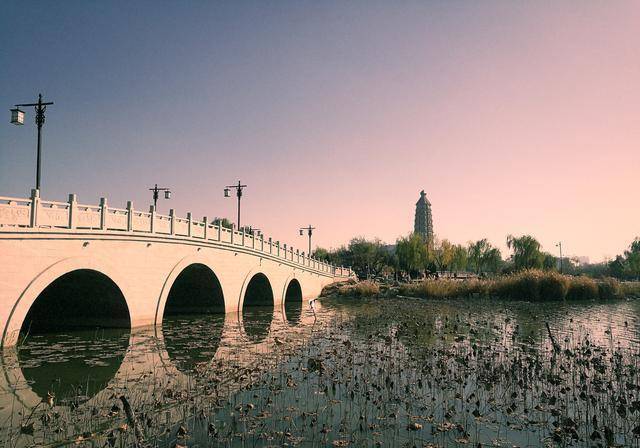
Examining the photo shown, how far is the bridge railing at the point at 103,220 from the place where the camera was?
12981 millimetres

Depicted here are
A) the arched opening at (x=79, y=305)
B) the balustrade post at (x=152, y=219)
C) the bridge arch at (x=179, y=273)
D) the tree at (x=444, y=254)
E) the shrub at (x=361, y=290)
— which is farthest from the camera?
the tree at (x=444, y=254)

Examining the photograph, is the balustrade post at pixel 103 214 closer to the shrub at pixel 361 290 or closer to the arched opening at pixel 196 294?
the arched opening at pixel 196 294

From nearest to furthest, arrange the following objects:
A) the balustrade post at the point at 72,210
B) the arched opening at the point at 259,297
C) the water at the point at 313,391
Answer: the water at the point at 313,391 < the balustrade post at the point at 72,210 < the arched opening at the point at 259,297

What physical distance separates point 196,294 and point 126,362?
12.8m

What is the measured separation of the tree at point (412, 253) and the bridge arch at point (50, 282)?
133ft

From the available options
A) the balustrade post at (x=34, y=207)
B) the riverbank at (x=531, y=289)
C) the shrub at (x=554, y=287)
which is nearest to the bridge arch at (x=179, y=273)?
the balustrade post at (x=34, y=207)

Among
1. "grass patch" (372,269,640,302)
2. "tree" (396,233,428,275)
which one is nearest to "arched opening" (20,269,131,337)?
"grass patch" (372,269,640,302)

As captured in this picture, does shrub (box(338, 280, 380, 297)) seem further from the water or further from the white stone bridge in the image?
the water

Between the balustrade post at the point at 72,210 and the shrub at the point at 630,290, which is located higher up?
the balustrade post at the point at 72,210

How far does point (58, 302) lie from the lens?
1786cm

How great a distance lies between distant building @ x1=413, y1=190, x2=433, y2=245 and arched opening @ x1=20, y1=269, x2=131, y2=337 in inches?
4200

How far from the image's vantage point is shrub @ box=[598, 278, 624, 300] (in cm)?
3406

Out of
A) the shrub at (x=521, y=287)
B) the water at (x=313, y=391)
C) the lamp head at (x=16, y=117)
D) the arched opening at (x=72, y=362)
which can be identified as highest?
the lamp head at (x=16, y=117)

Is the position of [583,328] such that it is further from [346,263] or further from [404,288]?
[346,263]
